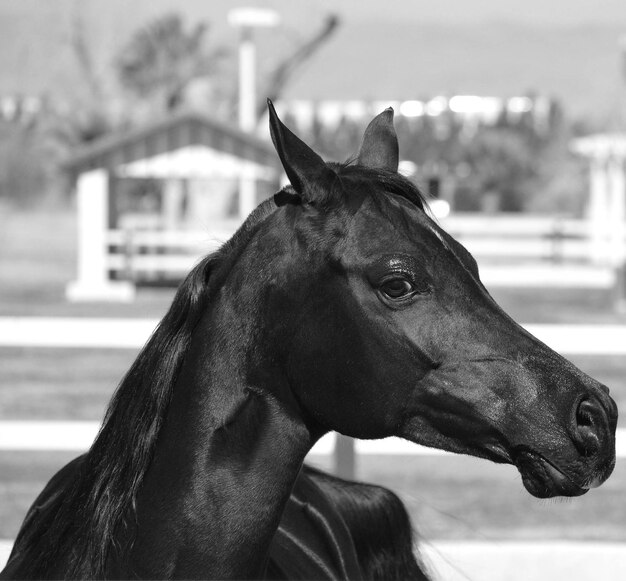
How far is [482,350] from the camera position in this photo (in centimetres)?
172

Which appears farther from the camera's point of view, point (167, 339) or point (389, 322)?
point (167, 339)

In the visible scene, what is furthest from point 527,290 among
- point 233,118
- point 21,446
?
point 21,446

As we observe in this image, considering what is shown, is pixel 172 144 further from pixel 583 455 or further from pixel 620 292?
pixel 583 455

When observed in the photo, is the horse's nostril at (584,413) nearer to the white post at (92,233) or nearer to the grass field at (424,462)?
the grass field at (424,462)

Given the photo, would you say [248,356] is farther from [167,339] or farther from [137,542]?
[137,542]

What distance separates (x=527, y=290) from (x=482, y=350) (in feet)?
63.0

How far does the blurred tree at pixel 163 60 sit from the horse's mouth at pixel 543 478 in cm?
3690

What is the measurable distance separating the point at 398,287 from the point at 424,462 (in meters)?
5.90

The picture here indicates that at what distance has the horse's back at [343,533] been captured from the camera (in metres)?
2.28

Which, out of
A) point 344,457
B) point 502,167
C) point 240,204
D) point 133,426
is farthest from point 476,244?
point 133,426

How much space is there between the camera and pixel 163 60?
38.7 metres

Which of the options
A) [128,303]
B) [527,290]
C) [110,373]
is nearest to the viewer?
[110,373]

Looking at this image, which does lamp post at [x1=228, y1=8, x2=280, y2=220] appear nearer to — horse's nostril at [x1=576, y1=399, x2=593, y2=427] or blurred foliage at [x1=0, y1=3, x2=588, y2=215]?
blurred foliage at [x1=0, y1=3, x2=588, y2=215]

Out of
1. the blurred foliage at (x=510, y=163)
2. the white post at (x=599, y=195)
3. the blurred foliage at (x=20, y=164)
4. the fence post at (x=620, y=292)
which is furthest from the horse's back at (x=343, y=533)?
the blurred foliage at (x=20, y=164)
